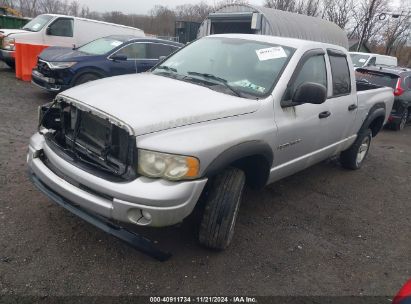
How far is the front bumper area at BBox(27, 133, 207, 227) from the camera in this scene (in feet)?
7.98

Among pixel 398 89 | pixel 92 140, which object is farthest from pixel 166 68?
pixel 398 89

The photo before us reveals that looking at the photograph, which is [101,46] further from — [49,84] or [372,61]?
[372,61]

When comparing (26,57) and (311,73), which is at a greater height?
(311,73)

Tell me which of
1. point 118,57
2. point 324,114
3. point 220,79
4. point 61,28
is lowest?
point 324,114

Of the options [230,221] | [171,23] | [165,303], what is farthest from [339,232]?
[171,23]

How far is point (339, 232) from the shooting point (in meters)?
3.84

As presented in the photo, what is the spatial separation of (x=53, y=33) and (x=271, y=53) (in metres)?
9.49

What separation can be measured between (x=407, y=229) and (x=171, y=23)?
2470 inches

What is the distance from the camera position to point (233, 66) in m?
3.63

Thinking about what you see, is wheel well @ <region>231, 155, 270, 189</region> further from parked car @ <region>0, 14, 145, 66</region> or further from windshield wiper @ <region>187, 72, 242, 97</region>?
parked car @ <region>0, 14, 145, 66</region>

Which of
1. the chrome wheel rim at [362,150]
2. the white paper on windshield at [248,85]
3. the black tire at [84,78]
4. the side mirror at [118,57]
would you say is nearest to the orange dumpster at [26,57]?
the black tire at [84,78]

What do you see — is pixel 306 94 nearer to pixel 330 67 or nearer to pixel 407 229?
pixel 330 67

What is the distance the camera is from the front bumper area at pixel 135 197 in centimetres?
243

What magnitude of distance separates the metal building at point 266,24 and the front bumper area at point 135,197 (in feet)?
54.3
